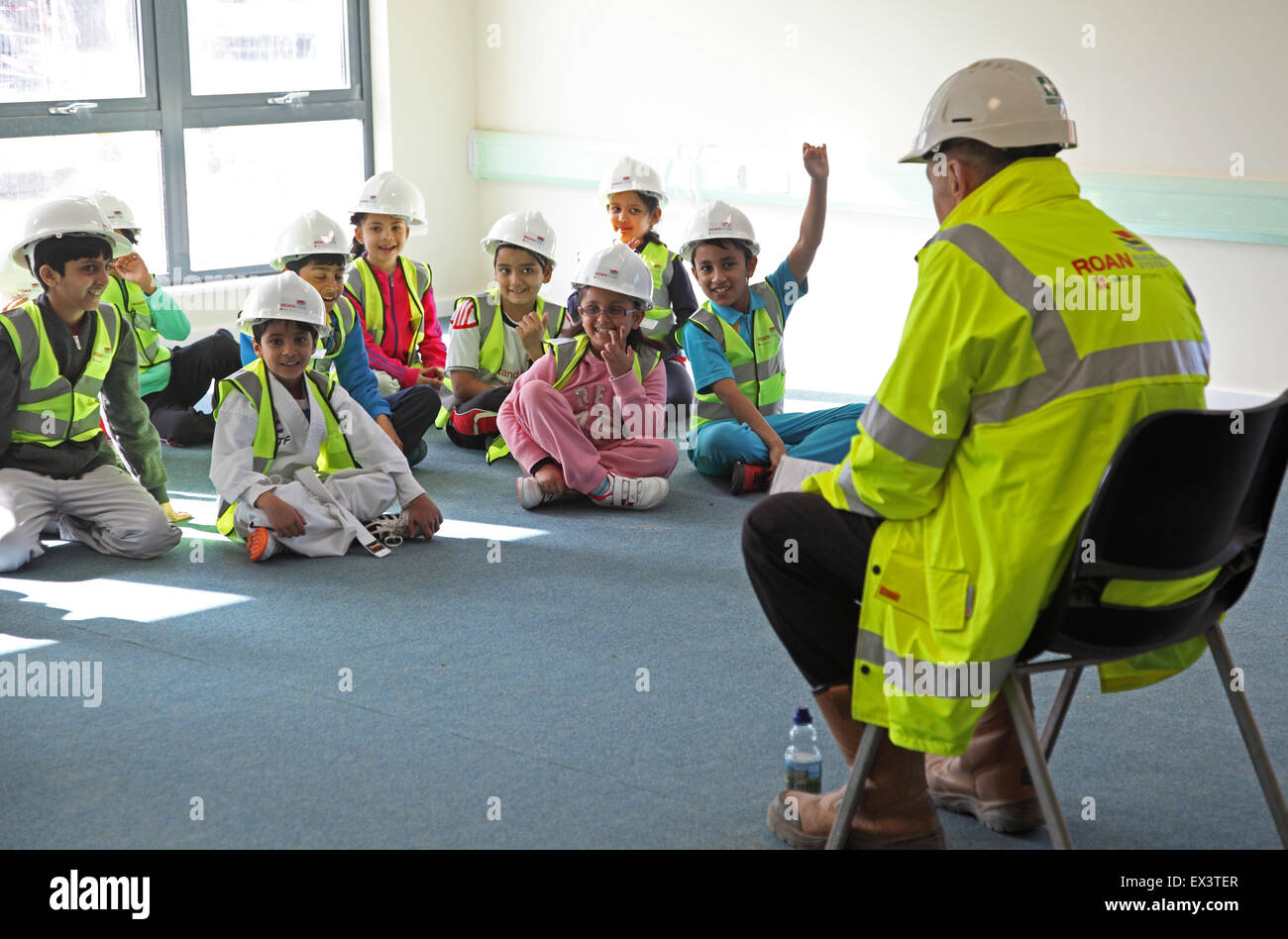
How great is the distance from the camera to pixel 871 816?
2.41 m

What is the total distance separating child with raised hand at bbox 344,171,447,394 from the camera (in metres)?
5.56

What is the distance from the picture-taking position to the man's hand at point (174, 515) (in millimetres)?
4473

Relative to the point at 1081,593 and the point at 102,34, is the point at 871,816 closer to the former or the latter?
the point at 1081,593

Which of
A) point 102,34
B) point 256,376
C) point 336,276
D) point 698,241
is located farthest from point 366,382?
point 102,34

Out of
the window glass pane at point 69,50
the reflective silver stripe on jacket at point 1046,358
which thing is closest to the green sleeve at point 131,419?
the window glass pane at point 69,50

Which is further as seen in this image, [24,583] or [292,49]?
[292,49]

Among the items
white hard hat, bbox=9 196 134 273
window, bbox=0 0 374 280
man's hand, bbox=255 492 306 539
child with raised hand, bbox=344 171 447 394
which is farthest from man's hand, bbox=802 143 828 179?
window, bbox=0 0 374 280

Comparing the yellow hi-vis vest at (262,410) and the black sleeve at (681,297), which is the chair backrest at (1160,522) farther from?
the black sleeve at (681,297)

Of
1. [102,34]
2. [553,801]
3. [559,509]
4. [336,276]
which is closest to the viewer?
[553,801]

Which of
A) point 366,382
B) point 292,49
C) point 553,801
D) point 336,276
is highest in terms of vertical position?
point 292,49

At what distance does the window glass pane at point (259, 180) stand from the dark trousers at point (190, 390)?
1827 mm

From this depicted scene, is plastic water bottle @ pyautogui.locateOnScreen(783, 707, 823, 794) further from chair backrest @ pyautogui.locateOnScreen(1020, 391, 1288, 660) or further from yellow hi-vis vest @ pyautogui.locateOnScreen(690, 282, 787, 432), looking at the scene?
yellow hi-vis vest @ pyautogui.locateOnScreen(690, 282, 787, 432)

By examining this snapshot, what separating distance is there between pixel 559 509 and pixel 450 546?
540 millimetres

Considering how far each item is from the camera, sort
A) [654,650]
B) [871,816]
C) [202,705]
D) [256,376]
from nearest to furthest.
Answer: [871,816], [202,705], [654,650], [256,376]
